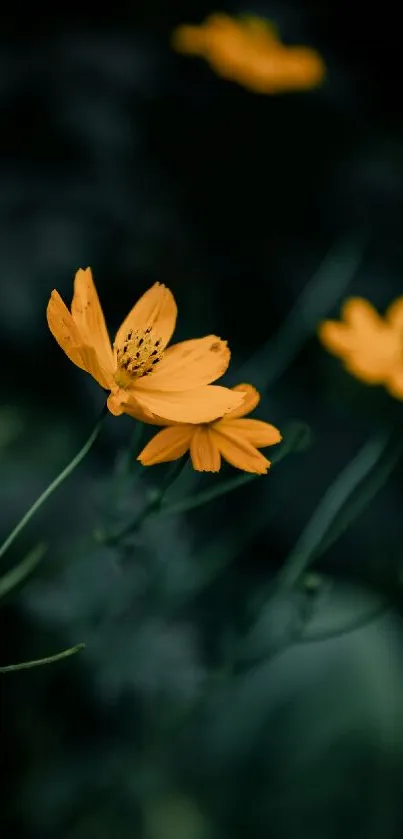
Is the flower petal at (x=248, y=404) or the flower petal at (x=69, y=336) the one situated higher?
the flower petal at (x=248, y=404)

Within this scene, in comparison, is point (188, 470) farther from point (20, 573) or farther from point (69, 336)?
point (69, 336)

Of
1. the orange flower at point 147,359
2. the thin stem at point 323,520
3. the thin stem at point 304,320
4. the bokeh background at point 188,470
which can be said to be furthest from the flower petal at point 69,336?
the thin stem at point 304,320

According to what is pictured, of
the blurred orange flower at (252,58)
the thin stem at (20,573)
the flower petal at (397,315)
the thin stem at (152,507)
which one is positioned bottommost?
the thin stem at (20,573)

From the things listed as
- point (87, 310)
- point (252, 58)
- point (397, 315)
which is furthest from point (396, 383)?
point (252, 58)

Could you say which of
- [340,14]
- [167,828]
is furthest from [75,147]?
[167,828]

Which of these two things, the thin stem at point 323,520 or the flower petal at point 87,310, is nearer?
the flower petal at point 87,310

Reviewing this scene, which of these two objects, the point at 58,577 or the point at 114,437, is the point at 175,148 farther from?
the point at 58,577

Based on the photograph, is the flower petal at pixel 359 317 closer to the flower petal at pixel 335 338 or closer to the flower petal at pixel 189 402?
the flower petal at pixel 335 338
